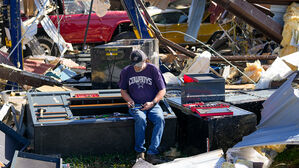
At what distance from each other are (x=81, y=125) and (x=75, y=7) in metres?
9.13

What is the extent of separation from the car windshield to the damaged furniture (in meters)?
8.29

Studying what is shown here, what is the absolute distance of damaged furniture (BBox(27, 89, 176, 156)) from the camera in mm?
5266

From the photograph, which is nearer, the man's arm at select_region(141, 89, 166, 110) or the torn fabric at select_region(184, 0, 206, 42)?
the man's arm at select_region(141, 89, 166, 110)

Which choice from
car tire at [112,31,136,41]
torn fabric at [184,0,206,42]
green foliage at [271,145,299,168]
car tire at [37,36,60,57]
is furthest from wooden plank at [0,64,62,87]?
car tire at [112,31,136,41]

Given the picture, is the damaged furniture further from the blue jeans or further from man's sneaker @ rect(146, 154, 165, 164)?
man's sneaker @ rect(146, 154, 165, 164)

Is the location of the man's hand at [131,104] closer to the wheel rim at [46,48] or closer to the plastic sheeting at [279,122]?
the plastic sheeting at [279,122]

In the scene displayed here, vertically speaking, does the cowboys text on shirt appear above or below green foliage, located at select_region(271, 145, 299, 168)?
above

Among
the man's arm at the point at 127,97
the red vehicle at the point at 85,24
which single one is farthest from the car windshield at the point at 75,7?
the man's arm at the point at 127,97

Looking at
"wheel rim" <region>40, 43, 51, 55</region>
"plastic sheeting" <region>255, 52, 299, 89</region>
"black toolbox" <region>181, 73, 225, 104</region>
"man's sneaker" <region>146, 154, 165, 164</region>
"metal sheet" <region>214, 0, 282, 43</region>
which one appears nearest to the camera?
"man's sneaker" <region>146, 154, 165, 164</region>

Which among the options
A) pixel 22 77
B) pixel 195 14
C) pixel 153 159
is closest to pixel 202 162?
pixel 153 159

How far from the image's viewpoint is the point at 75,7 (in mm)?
13789

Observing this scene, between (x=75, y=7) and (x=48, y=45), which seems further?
(x=75, y=7)

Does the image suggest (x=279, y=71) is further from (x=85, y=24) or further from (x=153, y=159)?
(x=85, y=24)

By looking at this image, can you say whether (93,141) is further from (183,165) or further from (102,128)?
(183,165)
